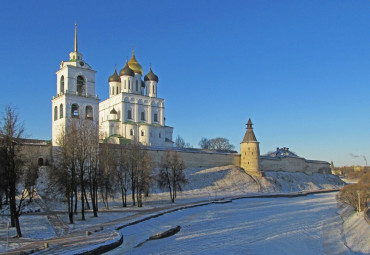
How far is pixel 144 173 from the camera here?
98.0 ft

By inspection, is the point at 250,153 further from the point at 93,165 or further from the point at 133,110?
the point at 93,165

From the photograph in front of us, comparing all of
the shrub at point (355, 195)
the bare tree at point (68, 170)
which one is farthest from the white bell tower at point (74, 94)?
the shrub at point (355, 195)

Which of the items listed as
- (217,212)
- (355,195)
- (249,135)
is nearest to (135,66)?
(249,135)

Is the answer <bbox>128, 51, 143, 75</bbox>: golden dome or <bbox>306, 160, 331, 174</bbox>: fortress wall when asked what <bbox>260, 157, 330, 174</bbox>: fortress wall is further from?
<bbox>128, 51, 143, 75</bbox>: golden dome

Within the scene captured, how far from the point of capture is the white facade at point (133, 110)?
163 ft

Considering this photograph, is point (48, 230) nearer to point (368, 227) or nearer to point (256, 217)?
point (256, 217)

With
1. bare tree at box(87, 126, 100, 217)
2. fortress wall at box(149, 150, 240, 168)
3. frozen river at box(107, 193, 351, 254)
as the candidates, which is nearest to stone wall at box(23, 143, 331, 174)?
fortress wall at box(149, 150, 240, 168)

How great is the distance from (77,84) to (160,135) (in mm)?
16017

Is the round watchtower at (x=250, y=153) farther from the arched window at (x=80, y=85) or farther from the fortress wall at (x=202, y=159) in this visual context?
the arched window at (x=80, y=85)

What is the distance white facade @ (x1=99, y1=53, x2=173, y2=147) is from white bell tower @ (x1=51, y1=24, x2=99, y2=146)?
9.93 meters

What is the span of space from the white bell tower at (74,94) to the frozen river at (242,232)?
16.2m

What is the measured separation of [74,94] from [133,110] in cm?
1392

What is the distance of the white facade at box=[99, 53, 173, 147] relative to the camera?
49.6 meters

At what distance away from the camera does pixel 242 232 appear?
1978 cm
